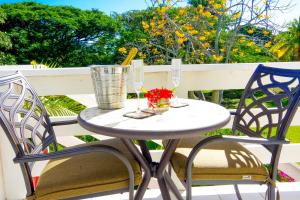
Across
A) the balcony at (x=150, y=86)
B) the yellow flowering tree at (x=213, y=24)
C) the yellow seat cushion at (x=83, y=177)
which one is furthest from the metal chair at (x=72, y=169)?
the yellow flowering tree at (x=213, y=24)

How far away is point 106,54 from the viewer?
13.9m

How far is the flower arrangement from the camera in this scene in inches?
63.7

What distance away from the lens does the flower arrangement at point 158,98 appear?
1.62 metres

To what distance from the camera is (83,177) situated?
147 cm

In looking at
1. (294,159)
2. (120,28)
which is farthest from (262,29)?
(120,28)

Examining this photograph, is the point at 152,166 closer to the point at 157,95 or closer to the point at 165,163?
the point at 165,163

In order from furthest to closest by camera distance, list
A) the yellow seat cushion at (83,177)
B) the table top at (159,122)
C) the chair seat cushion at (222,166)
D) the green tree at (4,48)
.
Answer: the green tree at (4,48) → the chair seat cushion at (222,166) → the yellow seat cushion at (83,177) → the table top at (159,122)

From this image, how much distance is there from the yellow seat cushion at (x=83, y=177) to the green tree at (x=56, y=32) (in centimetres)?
1209

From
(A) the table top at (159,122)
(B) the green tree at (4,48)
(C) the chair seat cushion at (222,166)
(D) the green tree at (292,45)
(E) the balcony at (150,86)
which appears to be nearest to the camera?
(A) the table top at (159,122)

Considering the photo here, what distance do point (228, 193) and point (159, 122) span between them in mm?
1199

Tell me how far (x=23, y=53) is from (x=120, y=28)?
162 inches

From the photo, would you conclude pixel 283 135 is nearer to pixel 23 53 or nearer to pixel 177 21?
pixel 177 21

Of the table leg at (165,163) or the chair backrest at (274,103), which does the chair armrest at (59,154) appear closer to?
the table leg at (165,163)

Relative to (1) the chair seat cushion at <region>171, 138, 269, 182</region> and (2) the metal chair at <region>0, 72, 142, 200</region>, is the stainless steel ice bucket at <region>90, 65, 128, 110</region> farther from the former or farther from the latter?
(1) the chair seat cushion at <region>171, 138, 269, 182</region>
